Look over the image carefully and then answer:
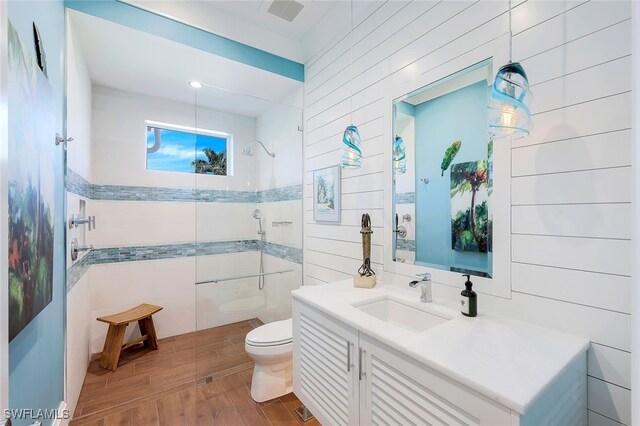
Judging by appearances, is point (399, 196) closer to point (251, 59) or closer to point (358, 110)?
point (358, 110)

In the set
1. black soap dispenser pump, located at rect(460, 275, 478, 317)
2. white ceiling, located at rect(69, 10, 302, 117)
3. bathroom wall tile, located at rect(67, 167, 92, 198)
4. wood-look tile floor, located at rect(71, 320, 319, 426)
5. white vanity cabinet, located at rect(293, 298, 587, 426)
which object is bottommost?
wood-look tile floor, located at rect(71, 320, 319, 426)

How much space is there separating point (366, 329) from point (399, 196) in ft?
3.09

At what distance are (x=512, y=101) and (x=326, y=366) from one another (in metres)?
1.47

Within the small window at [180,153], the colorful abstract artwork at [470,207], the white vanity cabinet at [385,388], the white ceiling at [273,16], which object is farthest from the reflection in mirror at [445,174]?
the small window at [180,153]

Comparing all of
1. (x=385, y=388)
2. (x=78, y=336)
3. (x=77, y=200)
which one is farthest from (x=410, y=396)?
(x=77, y=200)

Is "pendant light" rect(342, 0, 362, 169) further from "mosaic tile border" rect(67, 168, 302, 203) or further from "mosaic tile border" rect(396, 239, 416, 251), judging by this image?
"mosaic tile border" rect(67, 168, 302, 203)

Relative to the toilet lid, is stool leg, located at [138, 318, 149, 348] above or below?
below

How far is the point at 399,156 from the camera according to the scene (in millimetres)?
1819

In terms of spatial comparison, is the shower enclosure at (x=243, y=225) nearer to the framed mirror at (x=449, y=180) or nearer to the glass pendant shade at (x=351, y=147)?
the glass pendant shade at (x=351, y=147)

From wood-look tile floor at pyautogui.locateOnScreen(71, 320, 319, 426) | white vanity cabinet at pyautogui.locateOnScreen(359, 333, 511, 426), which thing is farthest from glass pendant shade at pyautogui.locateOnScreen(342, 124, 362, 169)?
wood-look tile floor at pyautogui.locateOnScreen(71, 320, 319, 426)

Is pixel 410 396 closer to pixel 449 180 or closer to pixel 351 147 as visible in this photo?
pixel 449 180

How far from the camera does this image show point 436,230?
162cm

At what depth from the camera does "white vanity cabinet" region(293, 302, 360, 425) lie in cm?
129

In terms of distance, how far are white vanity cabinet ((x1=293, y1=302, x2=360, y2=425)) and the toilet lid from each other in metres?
0.33
